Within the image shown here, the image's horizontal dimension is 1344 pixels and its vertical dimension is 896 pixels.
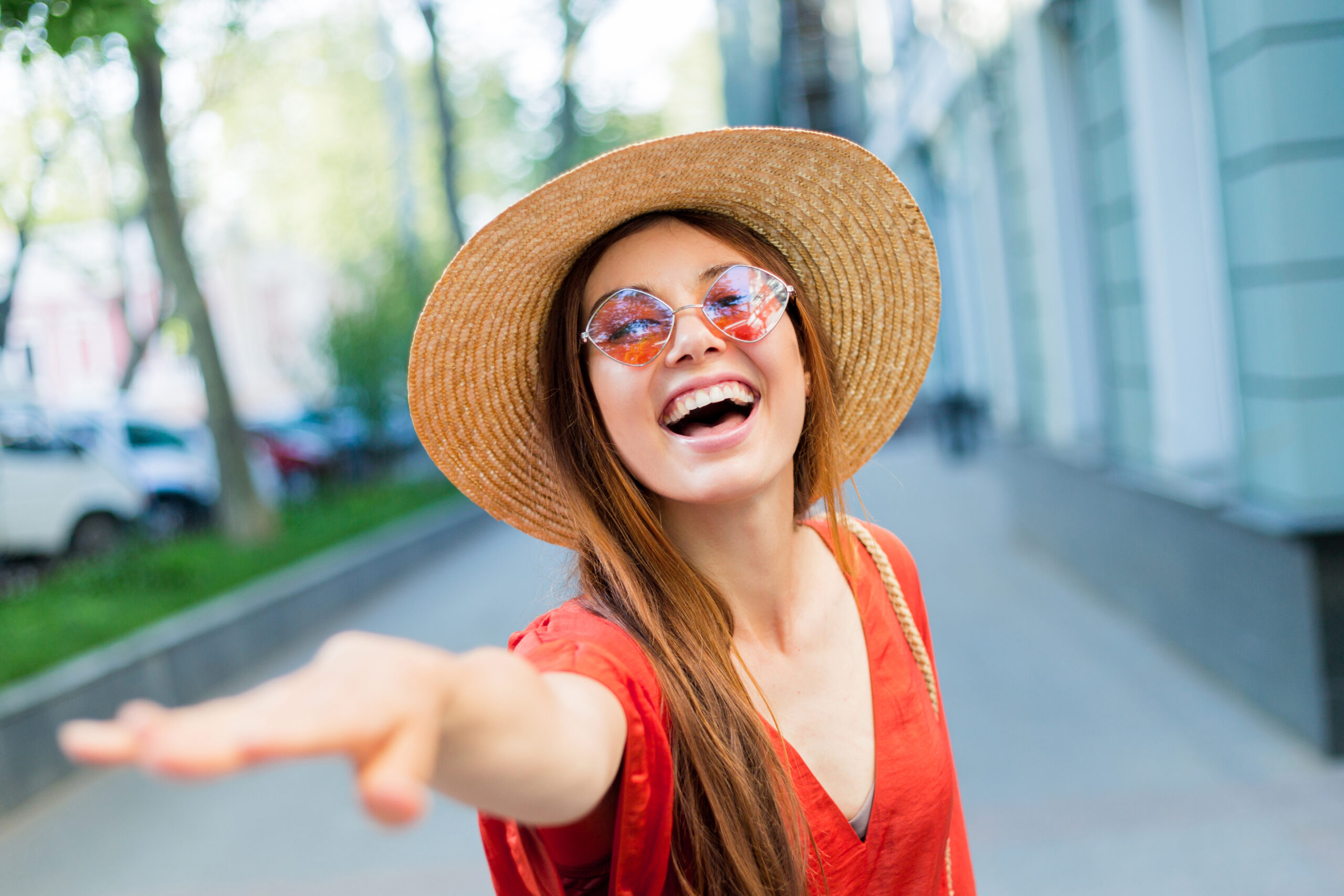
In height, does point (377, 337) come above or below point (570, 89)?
below

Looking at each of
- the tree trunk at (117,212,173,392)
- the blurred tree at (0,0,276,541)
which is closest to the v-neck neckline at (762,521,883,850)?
the blurred tree at (0,0,276,541)

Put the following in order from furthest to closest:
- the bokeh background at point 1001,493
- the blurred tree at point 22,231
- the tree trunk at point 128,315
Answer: the tree trunk at point 128,315 → the blurred tree at point 22,231 → the bokeh background at point 1001,493

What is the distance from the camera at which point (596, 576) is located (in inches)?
62.9

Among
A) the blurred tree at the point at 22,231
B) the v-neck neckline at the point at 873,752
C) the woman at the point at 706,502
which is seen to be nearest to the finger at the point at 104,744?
the woman at the point at 706,502

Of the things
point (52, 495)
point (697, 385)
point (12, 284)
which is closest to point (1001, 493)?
point (52, 495)

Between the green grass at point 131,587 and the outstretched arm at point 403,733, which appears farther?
the green grass at point 131,587

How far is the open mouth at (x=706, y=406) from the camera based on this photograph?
1.65 meters

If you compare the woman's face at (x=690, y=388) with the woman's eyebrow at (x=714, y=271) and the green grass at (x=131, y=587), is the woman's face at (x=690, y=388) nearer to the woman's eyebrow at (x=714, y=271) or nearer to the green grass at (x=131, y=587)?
the woman's eyebrow at (x=714, y=271)

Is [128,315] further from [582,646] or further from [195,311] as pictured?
[582,646]

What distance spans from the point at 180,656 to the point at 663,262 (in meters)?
6.52

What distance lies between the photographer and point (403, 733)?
817 mm

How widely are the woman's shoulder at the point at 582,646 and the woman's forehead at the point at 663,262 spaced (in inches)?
18.1

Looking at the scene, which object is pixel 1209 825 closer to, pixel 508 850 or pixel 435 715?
pixel 508 850

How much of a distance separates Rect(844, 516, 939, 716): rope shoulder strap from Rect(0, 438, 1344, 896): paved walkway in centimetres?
82
